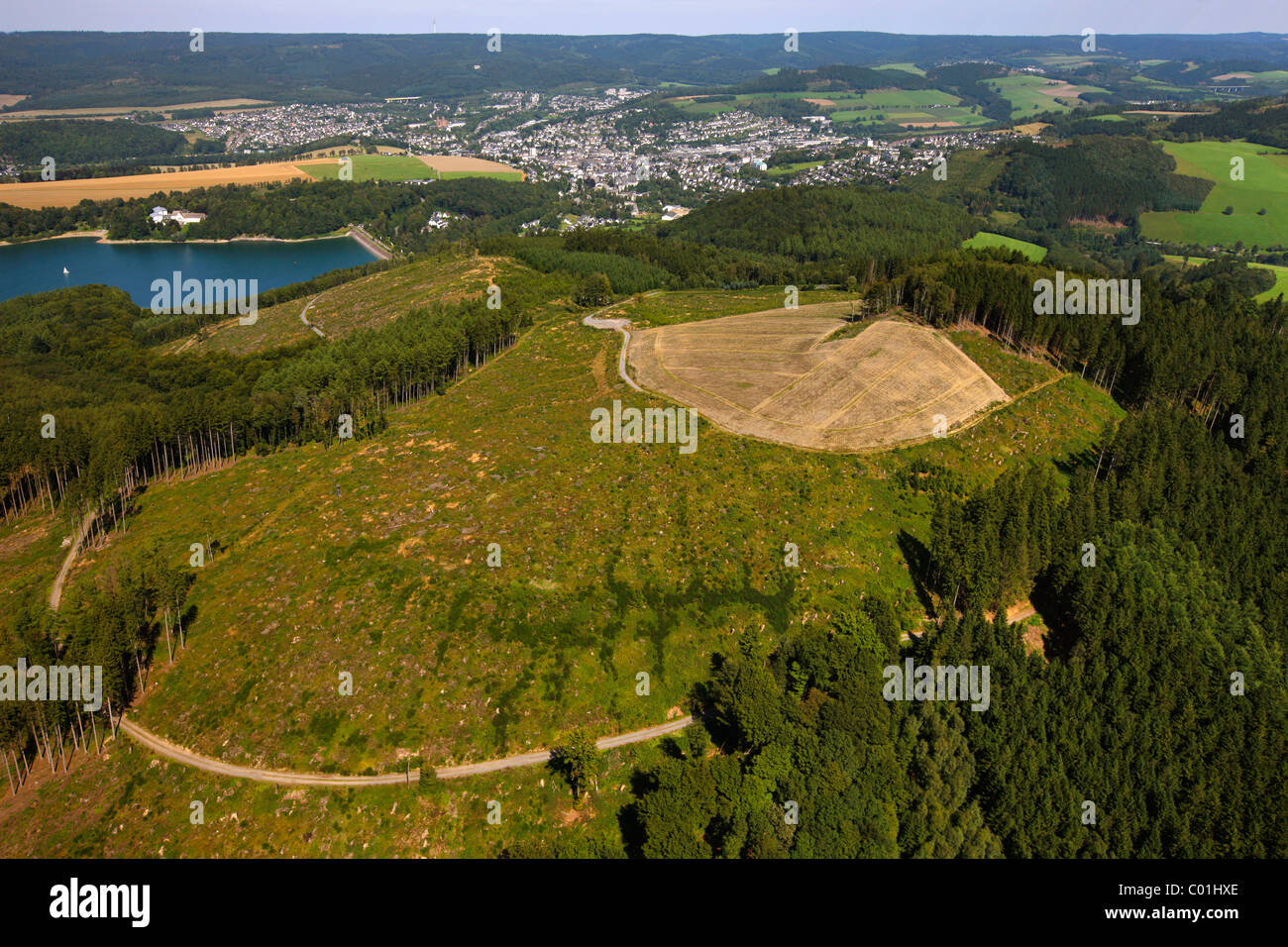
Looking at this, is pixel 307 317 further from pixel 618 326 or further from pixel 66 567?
pixel 66 567

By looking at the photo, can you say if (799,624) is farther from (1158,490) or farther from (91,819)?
(91,819)

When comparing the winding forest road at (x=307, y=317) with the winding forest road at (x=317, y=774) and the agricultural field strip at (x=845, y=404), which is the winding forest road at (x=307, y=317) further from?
the winding forest road at (x=317, y=774)

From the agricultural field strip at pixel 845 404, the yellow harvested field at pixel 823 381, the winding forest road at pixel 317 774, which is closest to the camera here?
the winding forest road at pixel 317 774

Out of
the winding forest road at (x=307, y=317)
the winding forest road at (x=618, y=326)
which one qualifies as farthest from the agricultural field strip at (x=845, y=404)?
the winding forest road at (x=307, y=317)

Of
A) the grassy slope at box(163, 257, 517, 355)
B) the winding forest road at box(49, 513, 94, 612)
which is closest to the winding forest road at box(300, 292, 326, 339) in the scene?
the grassy slope at box(163, 257, 517, 355)

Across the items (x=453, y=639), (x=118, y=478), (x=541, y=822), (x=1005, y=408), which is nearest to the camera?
(x=541, y=822)

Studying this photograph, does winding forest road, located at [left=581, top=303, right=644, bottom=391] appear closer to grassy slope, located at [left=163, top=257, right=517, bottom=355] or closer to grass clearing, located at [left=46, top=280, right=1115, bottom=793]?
grass clearing, located at [left=46, top=280, right=1115, bottom=793]

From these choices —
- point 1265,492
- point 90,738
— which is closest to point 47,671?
point 90,738
